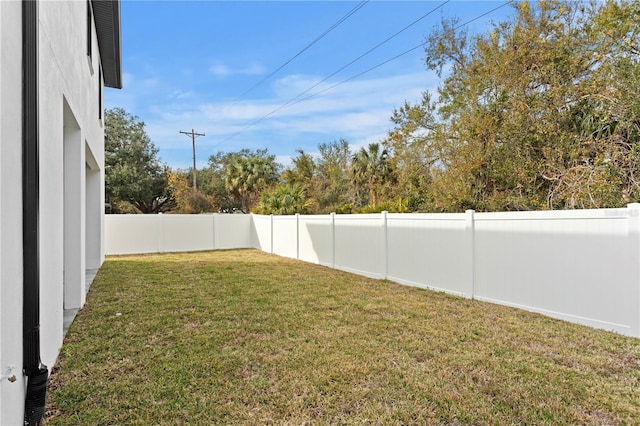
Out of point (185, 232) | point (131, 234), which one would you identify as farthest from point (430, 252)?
point (131, 234)

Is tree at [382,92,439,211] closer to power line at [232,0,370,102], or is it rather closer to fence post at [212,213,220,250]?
power line at [232,0,370,102]

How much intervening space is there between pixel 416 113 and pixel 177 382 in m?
10.5

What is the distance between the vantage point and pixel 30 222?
2.34 metres

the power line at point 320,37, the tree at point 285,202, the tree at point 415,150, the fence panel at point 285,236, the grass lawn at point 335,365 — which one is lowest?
the grass lawn at point 335,365

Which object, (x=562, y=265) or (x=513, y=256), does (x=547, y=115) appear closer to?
(x=513, y=256)

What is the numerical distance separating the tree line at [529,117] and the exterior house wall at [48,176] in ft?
26.3

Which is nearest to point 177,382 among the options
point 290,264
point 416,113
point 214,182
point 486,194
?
point 290,264

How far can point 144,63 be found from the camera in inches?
739

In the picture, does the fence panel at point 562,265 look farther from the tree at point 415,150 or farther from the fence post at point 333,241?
Answer: the tree at point 415,150

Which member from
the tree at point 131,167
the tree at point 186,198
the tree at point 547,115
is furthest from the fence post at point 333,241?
the tree at point 131,167

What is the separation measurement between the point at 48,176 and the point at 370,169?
2027 cm

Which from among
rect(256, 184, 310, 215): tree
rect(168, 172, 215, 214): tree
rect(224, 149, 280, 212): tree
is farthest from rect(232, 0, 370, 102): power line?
rect(168, 172, 215, 214): tree

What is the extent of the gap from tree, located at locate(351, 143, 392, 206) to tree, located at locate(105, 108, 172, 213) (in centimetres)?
1330

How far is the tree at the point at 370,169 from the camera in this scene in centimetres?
2203
